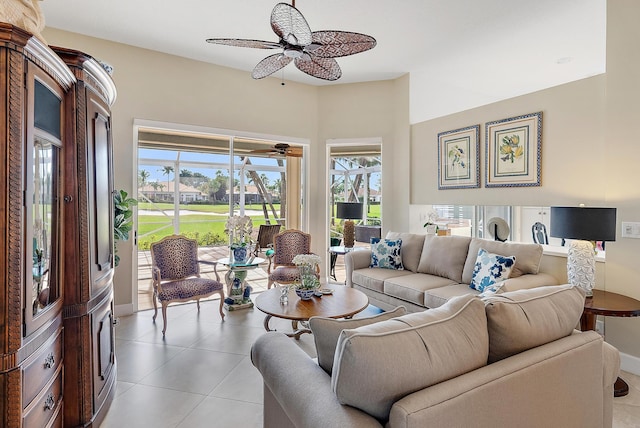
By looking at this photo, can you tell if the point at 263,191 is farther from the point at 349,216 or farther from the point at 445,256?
the point at 445,256

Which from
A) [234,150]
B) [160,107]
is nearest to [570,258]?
[234,150]

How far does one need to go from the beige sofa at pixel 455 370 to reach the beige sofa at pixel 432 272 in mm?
1566

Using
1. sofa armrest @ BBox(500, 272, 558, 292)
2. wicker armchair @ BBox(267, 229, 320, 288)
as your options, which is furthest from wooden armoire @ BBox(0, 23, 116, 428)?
sofa armrest @ BBox(500, 272, 558, 292)

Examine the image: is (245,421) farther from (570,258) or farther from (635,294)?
(635,294)

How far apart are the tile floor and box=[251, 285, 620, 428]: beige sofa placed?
33.0 inches

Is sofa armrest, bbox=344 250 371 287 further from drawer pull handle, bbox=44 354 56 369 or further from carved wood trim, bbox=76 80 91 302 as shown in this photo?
drawer pull handle, bbox=44 354 56 369

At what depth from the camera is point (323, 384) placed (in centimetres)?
123

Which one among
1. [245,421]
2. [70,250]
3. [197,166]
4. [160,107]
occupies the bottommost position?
[245,421]

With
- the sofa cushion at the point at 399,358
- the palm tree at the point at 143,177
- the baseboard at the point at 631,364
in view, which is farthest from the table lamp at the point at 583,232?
the palm tree at the point at 143,177

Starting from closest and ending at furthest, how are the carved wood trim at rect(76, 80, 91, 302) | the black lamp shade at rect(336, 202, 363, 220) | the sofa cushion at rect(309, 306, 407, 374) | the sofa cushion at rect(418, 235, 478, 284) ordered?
the sofa cushion at rect(309, 306, 407, 374) < the carved wood trim at rect(76, 80, 91, 302) < the sofa cushion at rect(418, 235, 478, 284) < the black lamp shade at rect(336, 202, 363, 220)

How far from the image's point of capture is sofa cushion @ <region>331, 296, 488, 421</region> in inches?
41.1

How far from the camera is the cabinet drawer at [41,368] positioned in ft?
4.91

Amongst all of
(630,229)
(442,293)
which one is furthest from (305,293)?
(630,229)

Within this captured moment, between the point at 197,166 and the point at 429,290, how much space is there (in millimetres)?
3417
